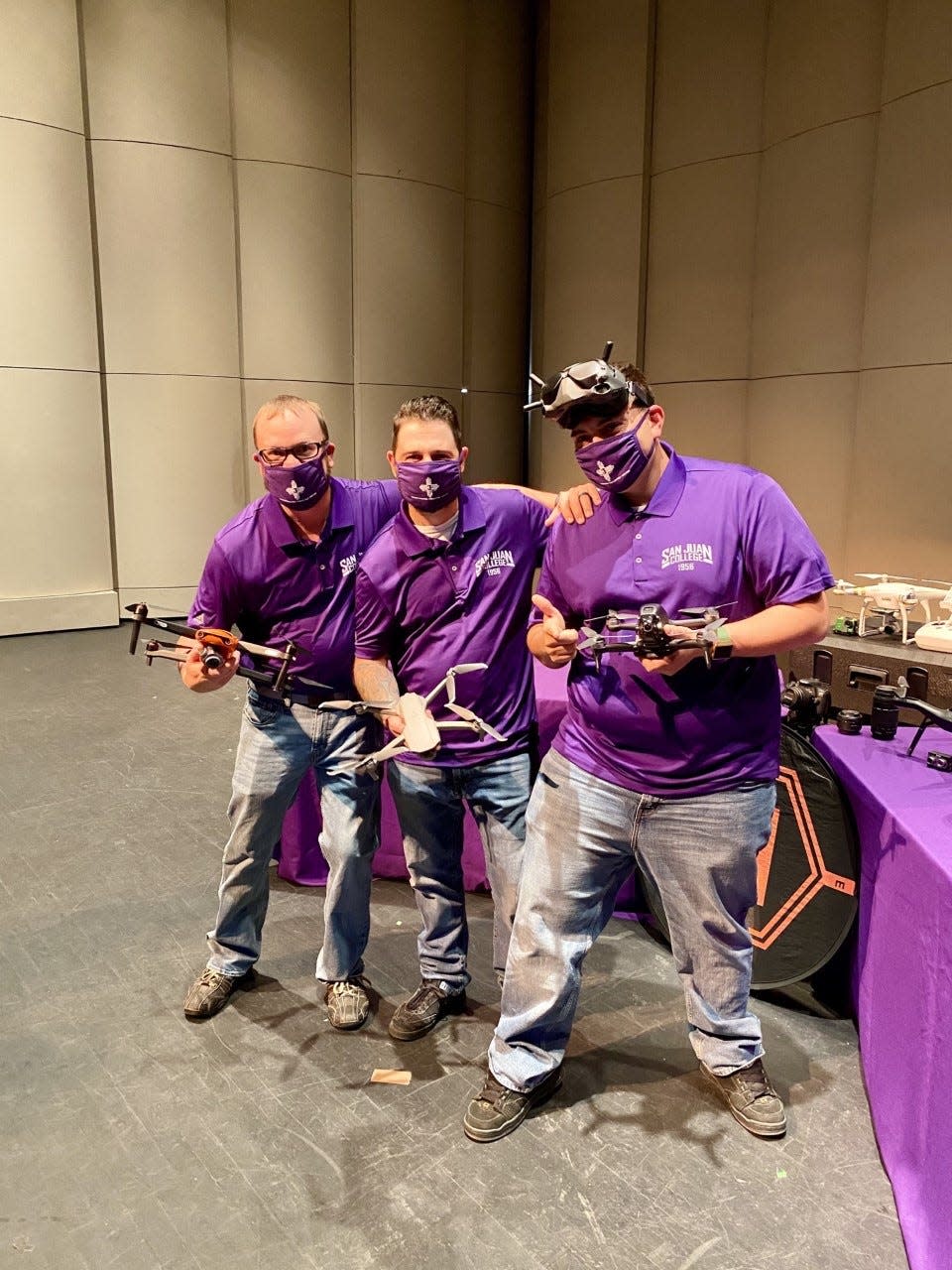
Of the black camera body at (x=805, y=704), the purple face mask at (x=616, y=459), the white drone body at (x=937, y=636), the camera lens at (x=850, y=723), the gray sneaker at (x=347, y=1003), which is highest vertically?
the purple face mask at (x=616, y=459)

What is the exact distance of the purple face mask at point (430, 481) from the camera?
8.28ft

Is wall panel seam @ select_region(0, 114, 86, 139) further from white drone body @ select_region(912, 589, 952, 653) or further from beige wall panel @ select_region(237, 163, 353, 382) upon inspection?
white drone body @ select_region(912, 589, 952, 653)

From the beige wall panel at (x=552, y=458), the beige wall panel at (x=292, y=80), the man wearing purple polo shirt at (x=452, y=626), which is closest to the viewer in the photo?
the man wearing purple polo shirt at (x=452, y=626)

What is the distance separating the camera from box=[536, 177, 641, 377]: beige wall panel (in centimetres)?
891

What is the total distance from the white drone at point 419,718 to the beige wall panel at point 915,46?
22.0 ft

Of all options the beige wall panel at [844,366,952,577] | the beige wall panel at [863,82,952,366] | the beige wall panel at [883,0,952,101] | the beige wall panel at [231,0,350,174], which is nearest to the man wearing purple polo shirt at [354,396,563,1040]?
the beige wall panel at [844,366,952,577]

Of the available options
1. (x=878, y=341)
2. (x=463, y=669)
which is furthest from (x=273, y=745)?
(x=878, y=341)

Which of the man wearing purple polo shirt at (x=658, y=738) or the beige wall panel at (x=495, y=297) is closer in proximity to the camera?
the man wearing purple polo shirt at (x=658, y=738)

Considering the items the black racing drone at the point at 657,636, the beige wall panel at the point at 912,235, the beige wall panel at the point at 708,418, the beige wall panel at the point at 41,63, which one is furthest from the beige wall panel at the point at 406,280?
the black racing drone at the point at 657,636

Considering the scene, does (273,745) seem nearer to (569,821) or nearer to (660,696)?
(569,821)

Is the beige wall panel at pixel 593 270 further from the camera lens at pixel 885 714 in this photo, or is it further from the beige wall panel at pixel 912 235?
the camera lens at pixel 885 714

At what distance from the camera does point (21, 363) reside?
8008 millimetres

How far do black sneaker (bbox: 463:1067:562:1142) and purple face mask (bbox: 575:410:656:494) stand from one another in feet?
5.38

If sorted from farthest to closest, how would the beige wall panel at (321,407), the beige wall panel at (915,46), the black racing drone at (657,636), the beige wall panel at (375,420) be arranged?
the beige wall panel at (375,420) → the beige wall panel at (321,407) → the beige wall panel at (915,46) → the black racing drone at (657,636)
